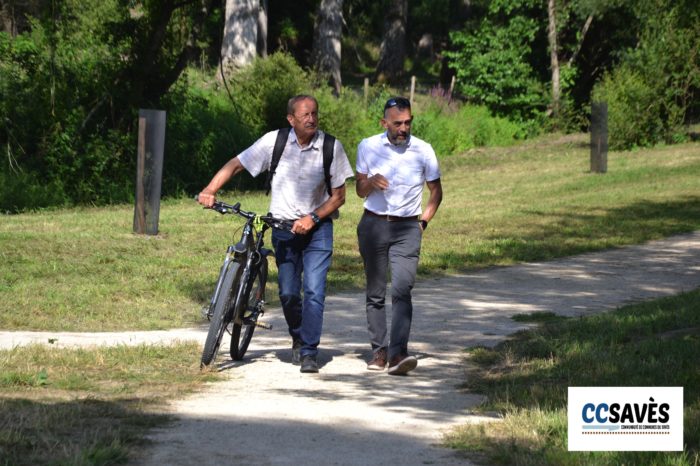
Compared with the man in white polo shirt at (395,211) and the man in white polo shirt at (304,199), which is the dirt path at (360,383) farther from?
the man in white polo shirt at (304,199)

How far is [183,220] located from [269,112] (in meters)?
9.49

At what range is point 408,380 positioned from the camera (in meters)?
8.84

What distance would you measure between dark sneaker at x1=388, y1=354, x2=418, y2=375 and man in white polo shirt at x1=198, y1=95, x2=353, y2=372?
53cm

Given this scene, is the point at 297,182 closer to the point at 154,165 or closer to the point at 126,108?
the point at 154,165

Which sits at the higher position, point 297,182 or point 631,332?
point 297,182

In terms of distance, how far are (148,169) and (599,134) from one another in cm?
1357

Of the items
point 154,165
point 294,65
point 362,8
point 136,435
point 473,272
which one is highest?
point 362,8

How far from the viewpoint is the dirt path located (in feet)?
21.5

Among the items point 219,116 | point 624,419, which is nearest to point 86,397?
point 624,419

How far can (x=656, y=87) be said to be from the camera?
1359 inches

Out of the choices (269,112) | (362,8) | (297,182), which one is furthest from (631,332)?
(362,8)

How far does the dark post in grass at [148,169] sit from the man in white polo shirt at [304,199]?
25.7 ft

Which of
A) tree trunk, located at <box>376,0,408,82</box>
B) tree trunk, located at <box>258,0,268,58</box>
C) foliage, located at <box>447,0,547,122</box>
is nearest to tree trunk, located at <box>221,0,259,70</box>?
tree trunk, located at <box>258,0,268,58</box>

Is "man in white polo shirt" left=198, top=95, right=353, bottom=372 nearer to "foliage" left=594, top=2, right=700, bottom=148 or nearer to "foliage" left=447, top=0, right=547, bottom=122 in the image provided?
"foliage" left=594, top=2, right=700, bottom=148
